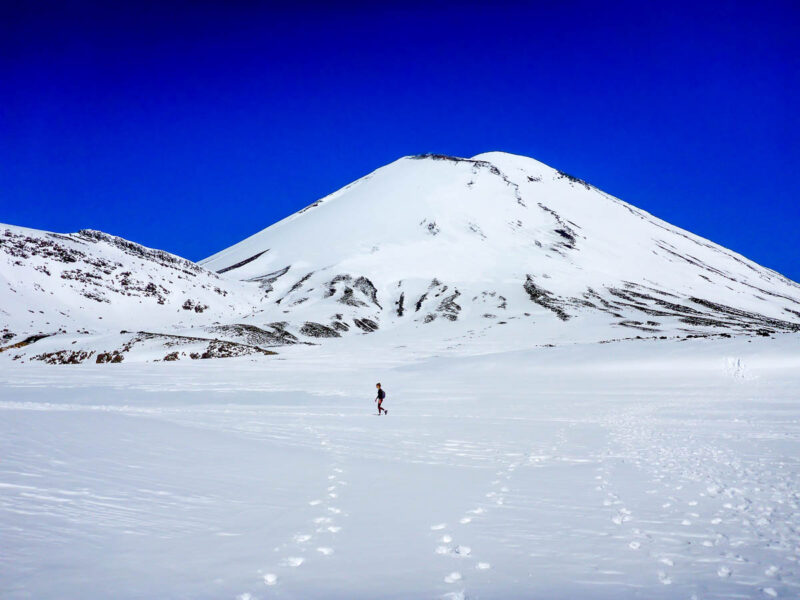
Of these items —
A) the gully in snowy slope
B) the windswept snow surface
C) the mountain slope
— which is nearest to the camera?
the windswept snow surface

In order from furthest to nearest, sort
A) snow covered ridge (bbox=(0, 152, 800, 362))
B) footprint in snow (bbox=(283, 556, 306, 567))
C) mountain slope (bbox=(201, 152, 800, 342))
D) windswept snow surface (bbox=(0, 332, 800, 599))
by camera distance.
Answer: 1. mountain slope (bbox=(201, 152, 800, 342))
2. snow covered ridge (bbox=(0, 152, 800, 362))
3. footprint in snow (bbox=(283, 556, 306, 567))
4. windswept snow surface (bbox=(0, 332, 800, 599))

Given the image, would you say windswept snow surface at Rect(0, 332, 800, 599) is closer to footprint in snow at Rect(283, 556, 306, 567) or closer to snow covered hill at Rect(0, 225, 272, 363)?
footprint in snow at Rect(283, 556, 306, 567)

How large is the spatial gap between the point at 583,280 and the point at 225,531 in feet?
442

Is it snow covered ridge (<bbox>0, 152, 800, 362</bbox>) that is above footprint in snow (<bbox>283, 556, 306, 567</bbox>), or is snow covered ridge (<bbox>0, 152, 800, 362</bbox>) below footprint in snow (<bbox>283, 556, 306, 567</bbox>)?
above

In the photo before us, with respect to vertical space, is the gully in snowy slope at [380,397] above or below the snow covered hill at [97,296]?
below

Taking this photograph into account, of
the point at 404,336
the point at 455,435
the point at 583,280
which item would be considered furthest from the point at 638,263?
the point at 455,435

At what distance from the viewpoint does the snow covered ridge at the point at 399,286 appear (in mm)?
67625

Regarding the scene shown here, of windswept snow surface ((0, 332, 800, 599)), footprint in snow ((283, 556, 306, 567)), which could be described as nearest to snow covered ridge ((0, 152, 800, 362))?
windswept snow surface ((0, 332, 800, 599))

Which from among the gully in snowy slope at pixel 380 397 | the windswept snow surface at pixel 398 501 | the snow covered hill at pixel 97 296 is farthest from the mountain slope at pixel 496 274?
the windswept snow surface at pixel 398 501

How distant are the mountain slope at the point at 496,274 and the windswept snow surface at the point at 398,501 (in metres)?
56.9

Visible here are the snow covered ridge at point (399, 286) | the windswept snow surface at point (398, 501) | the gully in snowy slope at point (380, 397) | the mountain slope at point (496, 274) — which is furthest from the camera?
the mountain slope at point (496, 274)

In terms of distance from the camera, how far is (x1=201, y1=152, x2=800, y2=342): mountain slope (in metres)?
97.1

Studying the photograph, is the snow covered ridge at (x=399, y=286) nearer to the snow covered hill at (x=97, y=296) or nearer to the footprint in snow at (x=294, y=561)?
the snow covered hill at (x=97, y=296)

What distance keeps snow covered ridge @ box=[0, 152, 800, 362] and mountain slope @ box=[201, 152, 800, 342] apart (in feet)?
2.08
